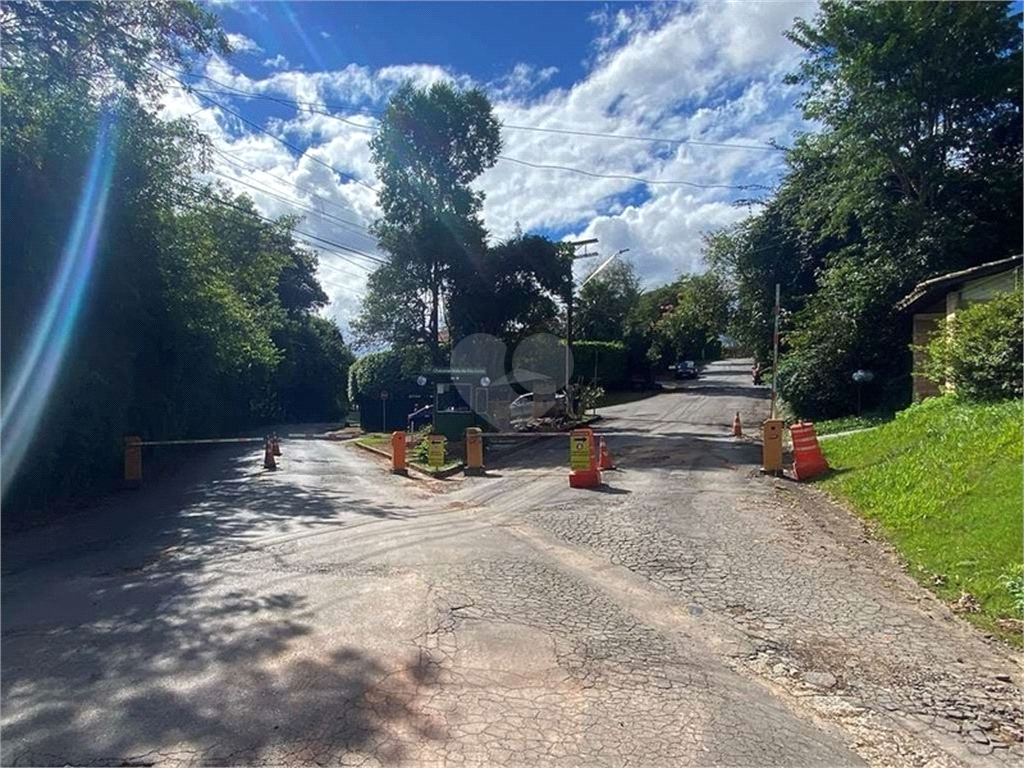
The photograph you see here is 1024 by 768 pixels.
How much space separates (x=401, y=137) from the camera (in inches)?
1019

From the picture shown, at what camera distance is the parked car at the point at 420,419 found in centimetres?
2694

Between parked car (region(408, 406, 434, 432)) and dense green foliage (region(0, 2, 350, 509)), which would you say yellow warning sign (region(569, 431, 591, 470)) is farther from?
parked car (region(408, 406, 434, 432))

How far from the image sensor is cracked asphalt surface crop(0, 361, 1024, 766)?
3.38 meters

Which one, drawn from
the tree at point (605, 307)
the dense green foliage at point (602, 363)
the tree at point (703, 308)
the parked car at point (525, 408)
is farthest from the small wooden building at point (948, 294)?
the tree at point (605, 307)

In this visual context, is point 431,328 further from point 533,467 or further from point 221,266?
point 533,467

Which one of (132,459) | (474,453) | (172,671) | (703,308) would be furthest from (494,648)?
(703,308)

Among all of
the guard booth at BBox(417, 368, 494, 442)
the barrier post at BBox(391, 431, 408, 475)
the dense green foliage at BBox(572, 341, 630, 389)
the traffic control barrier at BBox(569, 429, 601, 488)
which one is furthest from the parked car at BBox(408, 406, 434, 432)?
the traffic control barrier at BBox(569, 429, 601, 488)

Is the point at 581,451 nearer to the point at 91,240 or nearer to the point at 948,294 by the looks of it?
the point at 91,240

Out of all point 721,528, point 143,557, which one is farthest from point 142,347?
point 721,528

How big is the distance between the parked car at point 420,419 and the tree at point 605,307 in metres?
21.4

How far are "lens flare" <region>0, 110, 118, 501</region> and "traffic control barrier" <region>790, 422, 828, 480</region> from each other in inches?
474

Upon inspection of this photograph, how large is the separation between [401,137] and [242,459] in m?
13.6

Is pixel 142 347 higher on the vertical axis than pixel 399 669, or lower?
higher

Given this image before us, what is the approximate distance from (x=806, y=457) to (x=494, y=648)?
9.01 metres
